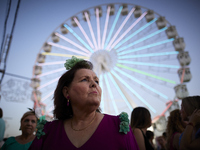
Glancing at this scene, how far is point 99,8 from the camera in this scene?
13.6 meters

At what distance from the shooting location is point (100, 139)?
130 centimetres

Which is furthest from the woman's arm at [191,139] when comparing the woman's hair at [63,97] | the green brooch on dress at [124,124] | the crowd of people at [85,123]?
the woman's hair at [63,97]

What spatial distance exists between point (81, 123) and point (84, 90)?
1.00ft

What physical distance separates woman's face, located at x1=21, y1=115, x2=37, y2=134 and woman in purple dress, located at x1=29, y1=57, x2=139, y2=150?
124cm

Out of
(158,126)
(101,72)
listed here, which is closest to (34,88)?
(101,72)

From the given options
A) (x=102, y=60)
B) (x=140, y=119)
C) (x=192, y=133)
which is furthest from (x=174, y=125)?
(x=102, y=60)

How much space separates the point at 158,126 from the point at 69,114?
38.3ft

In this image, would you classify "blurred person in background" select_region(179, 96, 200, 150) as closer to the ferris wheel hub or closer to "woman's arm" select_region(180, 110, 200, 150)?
"woman's arm" select_region(180, 110, 200, 150)

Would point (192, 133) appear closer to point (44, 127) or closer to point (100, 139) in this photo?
point (100, 139)

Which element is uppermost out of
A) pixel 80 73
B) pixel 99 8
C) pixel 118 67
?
pixel 99 8

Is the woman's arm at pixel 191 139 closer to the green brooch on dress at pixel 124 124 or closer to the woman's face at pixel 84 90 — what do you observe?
the green brooch on dress at pixel 124 124

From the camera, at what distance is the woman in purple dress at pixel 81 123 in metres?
1.30

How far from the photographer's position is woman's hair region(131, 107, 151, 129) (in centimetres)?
250

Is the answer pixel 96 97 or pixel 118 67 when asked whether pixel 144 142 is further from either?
pixel 118 67
